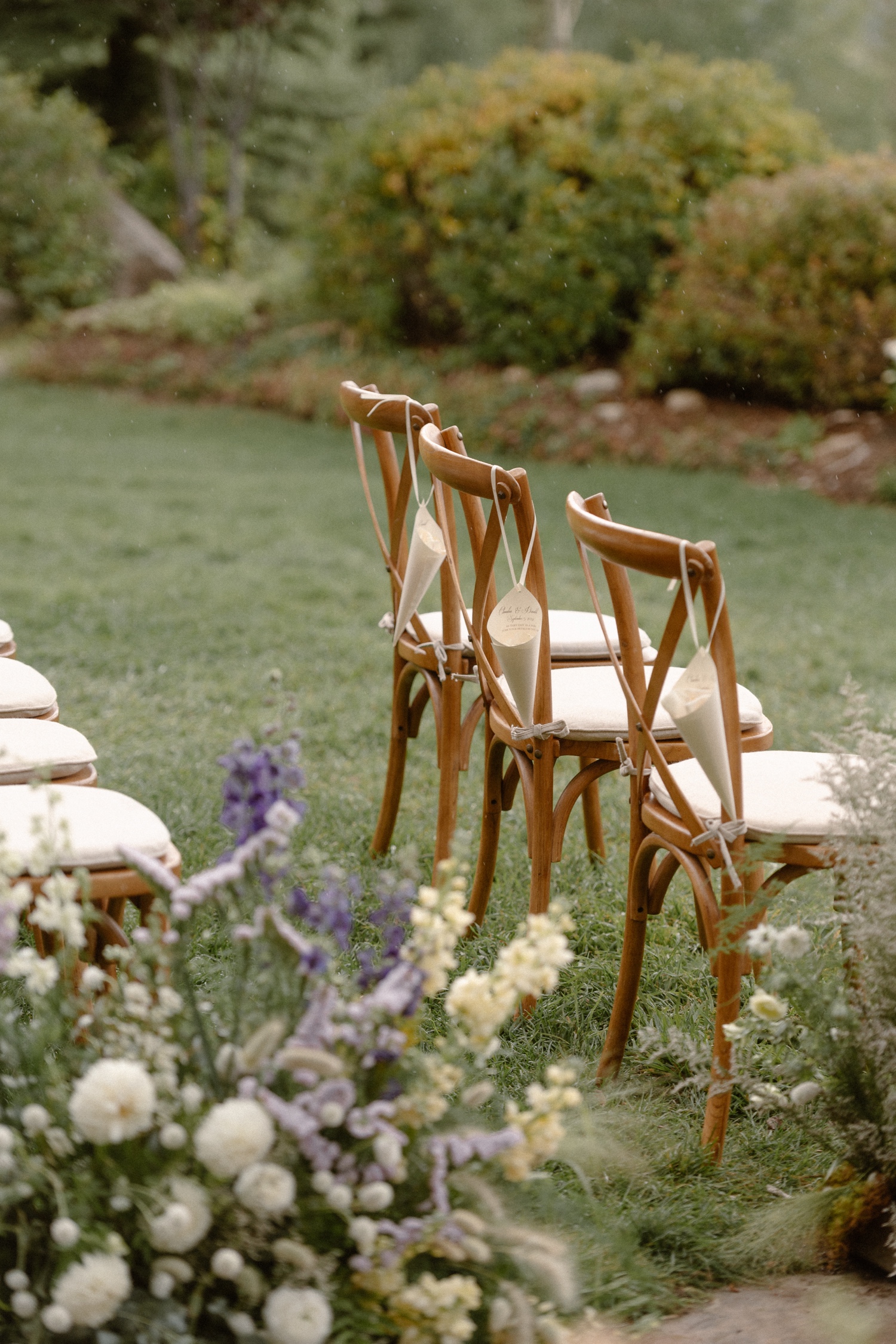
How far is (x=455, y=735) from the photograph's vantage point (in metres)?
3.47

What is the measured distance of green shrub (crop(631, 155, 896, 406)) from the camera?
9969mm

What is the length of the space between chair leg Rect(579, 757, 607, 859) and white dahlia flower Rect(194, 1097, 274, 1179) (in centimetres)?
244

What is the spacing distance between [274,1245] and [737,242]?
10.1 m

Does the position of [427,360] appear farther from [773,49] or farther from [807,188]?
[773,49]

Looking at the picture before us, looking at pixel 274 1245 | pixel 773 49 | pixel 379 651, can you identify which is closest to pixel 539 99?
pixel 379 651

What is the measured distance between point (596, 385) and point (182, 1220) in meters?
10.5

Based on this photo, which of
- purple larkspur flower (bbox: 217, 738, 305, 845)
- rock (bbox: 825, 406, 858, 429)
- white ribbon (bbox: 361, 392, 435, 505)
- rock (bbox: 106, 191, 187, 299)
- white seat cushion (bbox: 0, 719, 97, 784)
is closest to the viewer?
purple larkspur flower (bbox: 217, 738, 305, 845)

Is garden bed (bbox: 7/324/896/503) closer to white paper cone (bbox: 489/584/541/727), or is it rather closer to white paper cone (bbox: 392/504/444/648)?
white paper cone (bbox: 392/504/444/648)

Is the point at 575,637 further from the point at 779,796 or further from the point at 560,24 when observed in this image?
the point at 560,24

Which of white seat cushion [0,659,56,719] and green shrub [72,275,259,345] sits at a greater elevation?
green shrub [72,275,259,345]

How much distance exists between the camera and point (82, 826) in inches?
87.5

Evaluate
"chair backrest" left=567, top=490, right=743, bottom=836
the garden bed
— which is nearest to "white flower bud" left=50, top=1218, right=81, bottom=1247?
"chair backrest" left=567, top=490, right=743, bottom=836

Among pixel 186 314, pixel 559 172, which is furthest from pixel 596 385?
pixel 186 314

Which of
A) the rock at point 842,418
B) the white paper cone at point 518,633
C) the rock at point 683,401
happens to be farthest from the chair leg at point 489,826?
the rock at point 683,401
